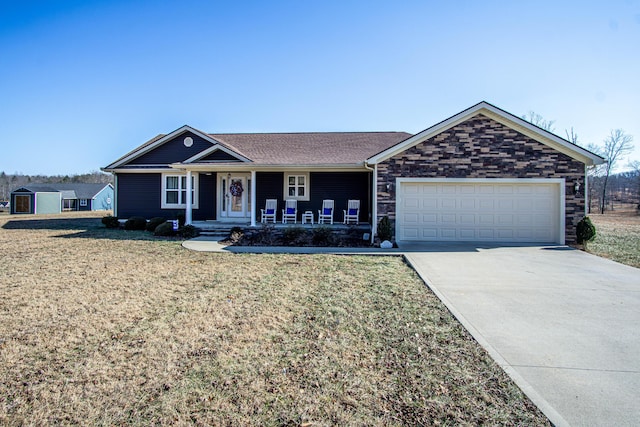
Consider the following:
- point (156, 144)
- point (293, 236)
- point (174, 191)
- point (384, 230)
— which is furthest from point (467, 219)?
point (156, 144)

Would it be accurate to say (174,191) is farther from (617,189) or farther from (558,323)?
(617,189)

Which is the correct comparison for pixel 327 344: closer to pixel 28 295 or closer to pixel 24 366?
pixel 24 366

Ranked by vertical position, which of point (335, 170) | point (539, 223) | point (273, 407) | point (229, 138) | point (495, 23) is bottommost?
point (273, 407)

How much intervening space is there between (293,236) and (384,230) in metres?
3.10

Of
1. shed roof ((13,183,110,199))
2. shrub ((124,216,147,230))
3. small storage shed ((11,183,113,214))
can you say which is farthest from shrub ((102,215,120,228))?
shed roof ((13,183,110,199))

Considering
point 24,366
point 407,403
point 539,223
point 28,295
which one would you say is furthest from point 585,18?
point 28,295

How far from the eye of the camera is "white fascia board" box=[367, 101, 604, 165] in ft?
35.3

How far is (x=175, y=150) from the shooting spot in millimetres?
15703

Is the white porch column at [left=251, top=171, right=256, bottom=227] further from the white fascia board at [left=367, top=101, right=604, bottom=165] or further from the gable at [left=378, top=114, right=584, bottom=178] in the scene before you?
the gable at [left=378, top=114, right=584, bottom=178]

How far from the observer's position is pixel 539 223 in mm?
11227

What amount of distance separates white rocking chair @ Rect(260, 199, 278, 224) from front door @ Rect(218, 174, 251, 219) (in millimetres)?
970

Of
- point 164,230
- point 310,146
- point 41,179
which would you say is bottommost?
point 164,230

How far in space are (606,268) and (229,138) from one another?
16.1m

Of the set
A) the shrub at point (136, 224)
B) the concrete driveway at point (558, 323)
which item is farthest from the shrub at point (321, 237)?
the shrub at point (136, 224)
